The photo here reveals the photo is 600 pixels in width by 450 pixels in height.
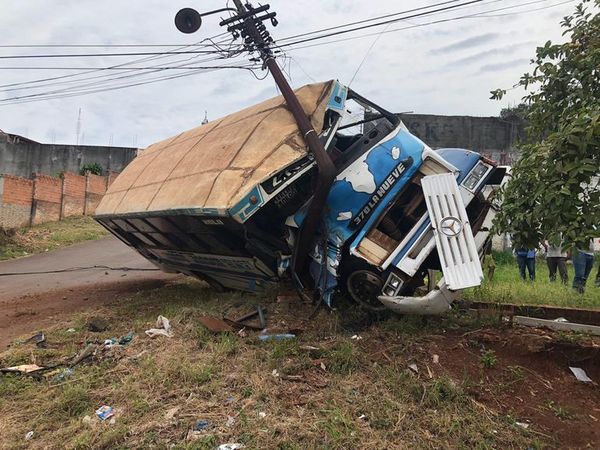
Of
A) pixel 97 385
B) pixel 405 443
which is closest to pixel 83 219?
pixel 97 385

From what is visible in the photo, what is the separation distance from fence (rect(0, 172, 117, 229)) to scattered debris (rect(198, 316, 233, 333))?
11.8 meters

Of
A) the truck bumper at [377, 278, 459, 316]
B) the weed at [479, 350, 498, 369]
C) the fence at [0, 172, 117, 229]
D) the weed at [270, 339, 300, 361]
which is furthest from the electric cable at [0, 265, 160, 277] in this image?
the weed at [479, 350, 498, 369]

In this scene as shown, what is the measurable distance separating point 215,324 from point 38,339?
5.73 feet

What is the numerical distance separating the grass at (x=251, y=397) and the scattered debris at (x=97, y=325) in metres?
0.39

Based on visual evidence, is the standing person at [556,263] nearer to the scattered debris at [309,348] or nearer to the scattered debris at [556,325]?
the scattered debris at [556,325]

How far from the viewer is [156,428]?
294 cm

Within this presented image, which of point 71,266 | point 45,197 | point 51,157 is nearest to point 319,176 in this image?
point 71,266

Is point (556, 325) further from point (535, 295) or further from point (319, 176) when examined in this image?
point (319, 176)

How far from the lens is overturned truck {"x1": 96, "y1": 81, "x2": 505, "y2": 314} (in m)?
4.31

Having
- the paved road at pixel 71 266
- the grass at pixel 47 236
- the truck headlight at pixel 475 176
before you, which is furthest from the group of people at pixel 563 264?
the grass at pixel 47 236

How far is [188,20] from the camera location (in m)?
6.60

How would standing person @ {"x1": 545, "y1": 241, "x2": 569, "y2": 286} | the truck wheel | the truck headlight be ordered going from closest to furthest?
1. the truck wheel
2. the truck headlight
3. standing person @ {"x1": 545, "y1": 241, "x2": 569, "y2": 286}

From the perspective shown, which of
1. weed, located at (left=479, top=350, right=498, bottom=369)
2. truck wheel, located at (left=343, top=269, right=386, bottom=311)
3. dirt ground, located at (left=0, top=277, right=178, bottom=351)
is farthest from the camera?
dirt ground, located at (left=0, top=277, right=178, bottom=351)

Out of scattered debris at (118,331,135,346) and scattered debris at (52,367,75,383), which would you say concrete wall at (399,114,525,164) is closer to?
scattered debris at (118,331,135,346)
